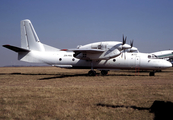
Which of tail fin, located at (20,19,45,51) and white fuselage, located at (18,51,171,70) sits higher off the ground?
tail fin, located at (20,19,45,51)

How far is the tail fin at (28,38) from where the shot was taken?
24.3m

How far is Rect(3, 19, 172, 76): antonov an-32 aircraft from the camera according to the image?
2081 cm

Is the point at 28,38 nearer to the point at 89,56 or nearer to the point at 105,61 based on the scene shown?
the point at 89,56

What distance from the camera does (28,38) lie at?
24.4m

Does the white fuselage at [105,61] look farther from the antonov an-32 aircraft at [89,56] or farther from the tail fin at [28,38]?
the tail fin at [28,38]

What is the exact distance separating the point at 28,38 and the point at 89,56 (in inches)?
384

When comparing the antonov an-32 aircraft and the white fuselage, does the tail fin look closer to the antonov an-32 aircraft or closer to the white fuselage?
the antonov an-32 aircraft

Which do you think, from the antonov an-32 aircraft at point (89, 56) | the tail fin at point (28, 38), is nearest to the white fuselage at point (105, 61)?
the antonov an-32 aircraft at point (89, 56)

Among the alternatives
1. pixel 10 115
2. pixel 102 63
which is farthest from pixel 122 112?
pixel 102 63

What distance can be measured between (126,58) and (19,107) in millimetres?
17388

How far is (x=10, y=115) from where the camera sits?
602 cm

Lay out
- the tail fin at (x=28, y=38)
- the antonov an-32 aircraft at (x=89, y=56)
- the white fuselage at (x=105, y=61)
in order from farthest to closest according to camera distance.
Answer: the tail fin at (x=28, y=38)
the white fuselage at (x=105, y=61)
the antonov an-32 aircraft at (x=89, y=56)

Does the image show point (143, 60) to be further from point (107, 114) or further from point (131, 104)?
point (107, 114)

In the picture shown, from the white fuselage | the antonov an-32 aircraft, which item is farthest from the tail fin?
the white fuselage
